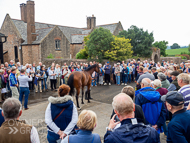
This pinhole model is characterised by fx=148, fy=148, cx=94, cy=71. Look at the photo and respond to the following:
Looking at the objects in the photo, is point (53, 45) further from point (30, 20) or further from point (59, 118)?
point (59, 118)

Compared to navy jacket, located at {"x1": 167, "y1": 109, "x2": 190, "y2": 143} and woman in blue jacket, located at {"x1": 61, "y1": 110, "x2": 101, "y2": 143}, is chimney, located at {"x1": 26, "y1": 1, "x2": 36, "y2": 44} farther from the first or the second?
navy jacket, located at {"x1": 167, "y1": 109, "x2": 190, "y2": 143}

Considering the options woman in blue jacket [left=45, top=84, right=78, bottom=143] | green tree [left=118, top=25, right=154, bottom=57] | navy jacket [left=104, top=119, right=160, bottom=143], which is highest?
green tree [left=118, top=25, right=154, bottom=57]

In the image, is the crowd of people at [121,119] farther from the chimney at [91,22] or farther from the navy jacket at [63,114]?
the chimney at [91,22]

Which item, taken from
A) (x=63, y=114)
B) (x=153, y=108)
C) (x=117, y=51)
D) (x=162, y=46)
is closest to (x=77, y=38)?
(x=117, y=51)

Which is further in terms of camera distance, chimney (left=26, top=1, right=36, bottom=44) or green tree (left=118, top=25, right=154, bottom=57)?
green tree (left=118, top=25, right=154, bottom=57)

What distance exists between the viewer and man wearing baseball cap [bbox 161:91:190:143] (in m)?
2.25

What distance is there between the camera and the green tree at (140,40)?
83.9ft

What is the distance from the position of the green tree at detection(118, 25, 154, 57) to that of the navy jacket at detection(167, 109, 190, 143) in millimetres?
24255

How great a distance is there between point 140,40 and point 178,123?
25660 millimetres

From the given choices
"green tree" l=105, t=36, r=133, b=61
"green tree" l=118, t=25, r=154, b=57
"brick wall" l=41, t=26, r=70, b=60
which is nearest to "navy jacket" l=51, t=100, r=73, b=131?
"green tree" l=105, t=36, r=133, b=61

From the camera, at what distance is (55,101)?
3053 millimetres

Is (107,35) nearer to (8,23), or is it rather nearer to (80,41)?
(80,41)

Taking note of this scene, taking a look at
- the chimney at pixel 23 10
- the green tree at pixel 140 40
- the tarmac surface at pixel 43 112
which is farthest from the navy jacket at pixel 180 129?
the chimney at pixel 23 10

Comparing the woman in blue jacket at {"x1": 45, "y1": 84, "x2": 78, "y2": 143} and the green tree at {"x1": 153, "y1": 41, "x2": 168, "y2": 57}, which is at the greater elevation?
the green tree at {"x1": 153, "y1": 41, "x2": 168, "y2": 57}
